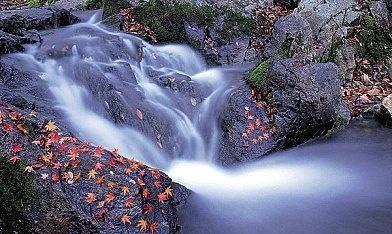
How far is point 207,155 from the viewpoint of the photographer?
20.8 feet

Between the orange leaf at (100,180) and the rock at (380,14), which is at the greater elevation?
the rock at (380,14)

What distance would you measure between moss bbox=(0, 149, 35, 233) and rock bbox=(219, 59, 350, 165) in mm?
3088

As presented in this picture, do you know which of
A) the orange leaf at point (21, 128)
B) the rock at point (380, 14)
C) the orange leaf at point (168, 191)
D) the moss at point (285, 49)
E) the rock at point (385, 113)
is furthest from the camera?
the rock at point (380, 14)

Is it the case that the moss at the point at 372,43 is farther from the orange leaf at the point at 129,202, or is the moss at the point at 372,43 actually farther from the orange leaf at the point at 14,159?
the orange leaf at the point at 14,159

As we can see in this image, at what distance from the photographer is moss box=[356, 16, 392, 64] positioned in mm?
9141

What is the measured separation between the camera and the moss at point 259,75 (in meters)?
6.88

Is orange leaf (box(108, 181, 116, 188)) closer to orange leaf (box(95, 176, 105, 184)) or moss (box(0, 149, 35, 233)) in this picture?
orange leaf (box(95, 176, 105, 184))

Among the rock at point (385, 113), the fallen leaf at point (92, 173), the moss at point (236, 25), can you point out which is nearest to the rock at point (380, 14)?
the moss at point (236, 25)

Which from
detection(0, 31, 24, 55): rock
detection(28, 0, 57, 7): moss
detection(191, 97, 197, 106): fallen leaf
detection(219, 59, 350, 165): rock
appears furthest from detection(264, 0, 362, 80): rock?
detection(28, 0, 57, 7): moss

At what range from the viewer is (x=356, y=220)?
4.70 meters

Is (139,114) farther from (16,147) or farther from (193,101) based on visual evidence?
(16,147)

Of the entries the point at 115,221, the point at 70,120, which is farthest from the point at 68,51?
the point at 115,221

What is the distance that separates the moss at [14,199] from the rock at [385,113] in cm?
576

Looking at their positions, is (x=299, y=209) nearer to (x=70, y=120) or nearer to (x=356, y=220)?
(x=356, y=220)
